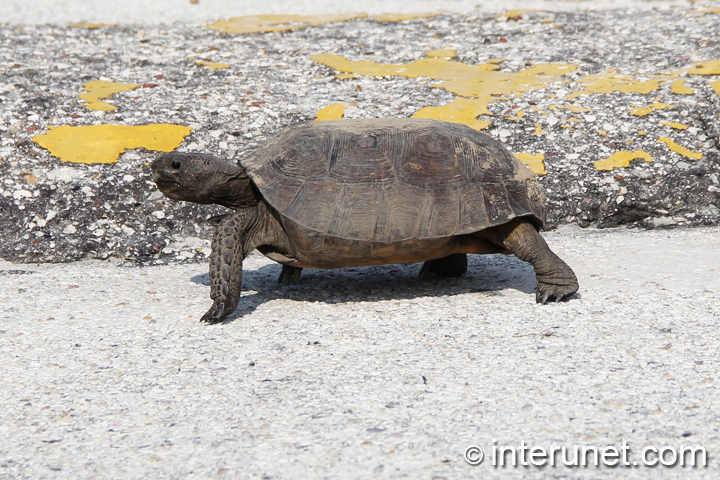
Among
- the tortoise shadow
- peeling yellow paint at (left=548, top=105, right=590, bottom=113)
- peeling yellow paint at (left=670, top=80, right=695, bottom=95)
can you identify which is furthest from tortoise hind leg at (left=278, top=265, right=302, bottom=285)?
peeling yellow paint at (left=670, top=80, right=695, bottom=95)

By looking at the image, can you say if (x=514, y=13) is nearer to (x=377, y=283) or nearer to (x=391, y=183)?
(x=377, y=283)

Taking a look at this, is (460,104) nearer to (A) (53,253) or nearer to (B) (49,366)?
(A) (53,253)

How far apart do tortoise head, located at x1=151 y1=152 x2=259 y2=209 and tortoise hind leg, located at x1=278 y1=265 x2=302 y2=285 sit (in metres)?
0.54

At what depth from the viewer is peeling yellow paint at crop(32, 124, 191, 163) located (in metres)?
5.26

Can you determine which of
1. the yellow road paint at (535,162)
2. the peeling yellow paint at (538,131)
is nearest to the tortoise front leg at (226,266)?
the yellow road paint at (535,162)

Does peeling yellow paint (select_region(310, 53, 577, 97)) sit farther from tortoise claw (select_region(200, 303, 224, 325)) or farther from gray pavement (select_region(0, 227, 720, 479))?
tortoise claw (select_region(200, 303, 224, 325))

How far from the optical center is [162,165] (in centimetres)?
370

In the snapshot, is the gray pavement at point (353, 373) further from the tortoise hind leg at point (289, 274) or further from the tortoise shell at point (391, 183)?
the tortoise shell at point (391, 183)

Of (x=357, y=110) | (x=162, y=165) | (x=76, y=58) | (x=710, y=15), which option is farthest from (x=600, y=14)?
(x=162, y=165)

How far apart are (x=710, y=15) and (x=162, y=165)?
7663mm

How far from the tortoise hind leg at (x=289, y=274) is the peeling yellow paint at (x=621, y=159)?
275 centimetres

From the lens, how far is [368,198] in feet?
11.8

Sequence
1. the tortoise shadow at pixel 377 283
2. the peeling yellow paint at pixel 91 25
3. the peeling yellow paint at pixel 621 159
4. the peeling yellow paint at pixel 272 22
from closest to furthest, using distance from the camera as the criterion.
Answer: the tortoise shadow at pixel 377 283, the peeling yellow paint at pixel 621 159, the peeling yellow paint at pixel 272 22, the peeling yellow paint at pixel 91 25

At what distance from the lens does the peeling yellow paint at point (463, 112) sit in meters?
5.89
